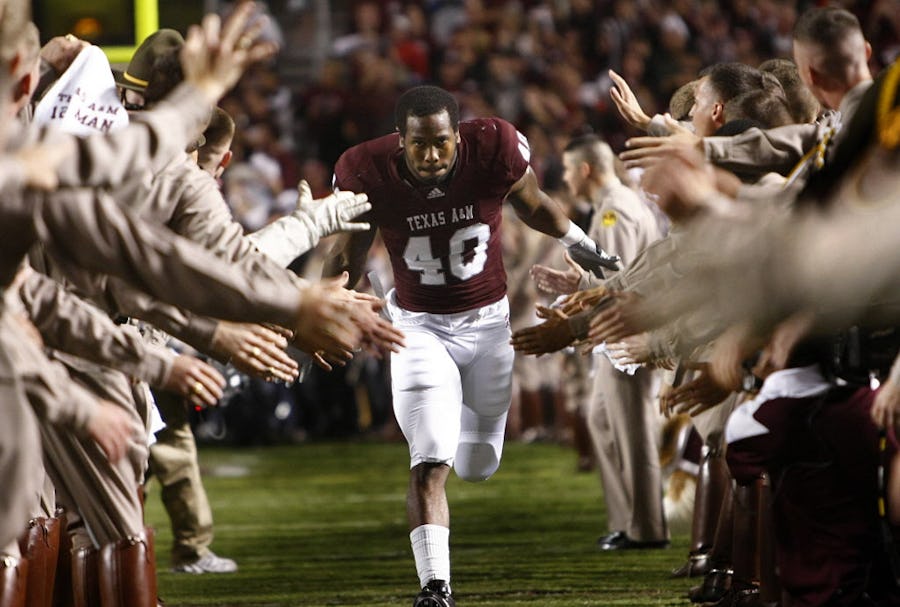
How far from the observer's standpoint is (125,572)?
4645 mm

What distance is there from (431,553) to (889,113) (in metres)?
2.88

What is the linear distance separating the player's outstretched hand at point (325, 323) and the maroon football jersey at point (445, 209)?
2.09 metres

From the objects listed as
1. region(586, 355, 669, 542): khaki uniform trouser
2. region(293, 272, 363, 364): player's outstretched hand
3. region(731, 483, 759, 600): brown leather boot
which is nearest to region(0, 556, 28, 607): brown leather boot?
region(293, 272, 363, 364): player's outstretched hand

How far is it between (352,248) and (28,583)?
6.98 ft

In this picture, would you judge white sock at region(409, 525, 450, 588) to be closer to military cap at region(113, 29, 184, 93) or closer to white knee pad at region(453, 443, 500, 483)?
white knee pad at region(453, 443, 500, 483)

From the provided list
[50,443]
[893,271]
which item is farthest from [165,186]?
[893,271]

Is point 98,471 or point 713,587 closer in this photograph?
point 98,471

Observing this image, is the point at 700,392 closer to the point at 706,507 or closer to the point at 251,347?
the point at 251,347

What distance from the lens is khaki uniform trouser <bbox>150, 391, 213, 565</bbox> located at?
7.52m

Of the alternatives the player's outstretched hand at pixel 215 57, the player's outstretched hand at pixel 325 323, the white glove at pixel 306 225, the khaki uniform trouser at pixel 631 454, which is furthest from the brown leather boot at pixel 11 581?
the khaki uniform trouser at pixel 631 454

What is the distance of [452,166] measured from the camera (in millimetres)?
6273

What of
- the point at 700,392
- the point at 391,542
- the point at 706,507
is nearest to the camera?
the point at 700,392

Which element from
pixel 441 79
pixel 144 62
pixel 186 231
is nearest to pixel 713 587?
pixel 186 231

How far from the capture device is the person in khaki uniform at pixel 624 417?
26.1 feet
